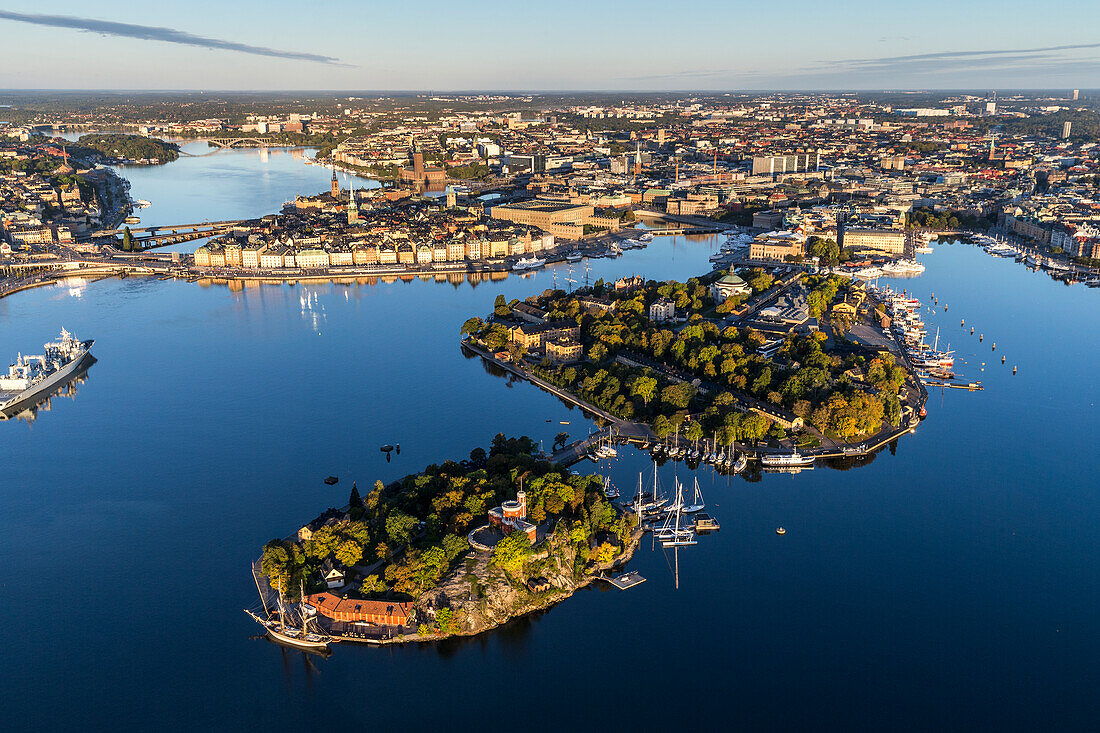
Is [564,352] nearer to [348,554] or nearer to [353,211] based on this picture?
[348,554]

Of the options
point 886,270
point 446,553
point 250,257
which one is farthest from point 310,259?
point 446,553

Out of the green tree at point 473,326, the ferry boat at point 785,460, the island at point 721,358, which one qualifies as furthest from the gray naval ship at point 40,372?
the ferry boat at point 785,460

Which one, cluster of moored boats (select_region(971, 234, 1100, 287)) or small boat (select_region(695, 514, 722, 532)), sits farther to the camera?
cluster of moored boats (select_region(971, 234, 1100, 287))

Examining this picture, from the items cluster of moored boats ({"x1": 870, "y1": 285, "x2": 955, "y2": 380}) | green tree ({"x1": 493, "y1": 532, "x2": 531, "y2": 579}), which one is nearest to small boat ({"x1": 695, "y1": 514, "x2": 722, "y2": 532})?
green tree ({"x1": 493, "y1": 532, "x2": 531, "y2": 579})

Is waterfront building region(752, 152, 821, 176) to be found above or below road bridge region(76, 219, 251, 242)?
above

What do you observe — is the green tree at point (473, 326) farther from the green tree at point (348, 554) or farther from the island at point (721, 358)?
the green tree at point (348, 554)

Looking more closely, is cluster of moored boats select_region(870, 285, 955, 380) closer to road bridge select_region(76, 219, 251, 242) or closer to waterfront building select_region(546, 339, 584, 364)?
waterfront building select_region(546, 339, 584, 364)
